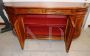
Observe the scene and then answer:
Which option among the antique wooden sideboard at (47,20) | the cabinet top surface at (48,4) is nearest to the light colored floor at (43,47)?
the antique wooden sideboard at (47,20)

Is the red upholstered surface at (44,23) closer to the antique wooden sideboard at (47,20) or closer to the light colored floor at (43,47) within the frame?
the antique wooden sideboard at (47,20)

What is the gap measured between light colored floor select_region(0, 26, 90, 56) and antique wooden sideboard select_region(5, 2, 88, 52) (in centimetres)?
8

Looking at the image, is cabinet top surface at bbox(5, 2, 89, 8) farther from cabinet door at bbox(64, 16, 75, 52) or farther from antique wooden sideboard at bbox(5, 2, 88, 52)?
cabinet door at bbox(64, 16, 75, 52)

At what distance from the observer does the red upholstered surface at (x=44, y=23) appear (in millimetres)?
1753

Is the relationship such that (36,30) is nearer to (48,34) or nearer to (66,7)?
(48,34)

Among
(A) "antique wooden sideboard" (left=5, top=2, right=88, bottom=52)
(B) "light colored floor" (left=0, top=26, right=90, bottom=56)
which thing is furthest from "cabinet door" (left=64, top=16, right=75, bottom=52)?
(B) "light colored floor" (left=0, top=26, right=90, bottom=56)

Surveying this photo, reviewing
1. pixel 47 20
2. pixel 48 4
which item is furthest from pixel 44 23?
pixel 48 4

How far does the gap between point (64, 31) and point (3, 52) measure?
96 centimetres

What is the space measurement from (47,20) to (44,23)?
73 millimetres

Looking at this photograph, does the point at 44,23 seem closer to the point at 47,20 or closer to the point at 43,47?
the point at 47,20

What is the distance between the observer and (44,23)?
176 centimetres

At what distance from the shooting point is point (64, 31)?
1.83 metres

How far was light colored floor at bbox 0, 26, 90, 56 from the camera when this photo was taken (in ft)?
5.61

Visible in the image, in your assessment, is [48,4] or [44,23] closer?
[48,4]
